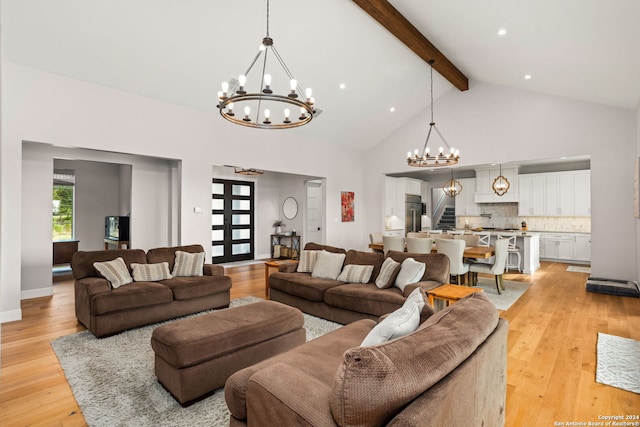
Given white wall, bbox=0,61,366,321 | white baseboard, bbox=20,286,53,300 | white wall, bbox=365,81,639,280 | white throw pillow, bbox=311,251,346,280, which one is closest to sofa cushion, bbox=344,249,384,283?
white throw pillow, bbox=311,251,346,280

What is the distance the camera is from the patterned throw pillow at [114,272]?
403 centimetres

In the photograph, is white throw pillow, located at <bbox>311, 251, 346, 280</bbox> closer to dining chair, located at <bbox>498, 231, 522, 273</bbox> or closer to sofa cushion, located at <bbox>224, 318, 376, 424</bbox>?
sofa cushion, located at <bbox>224, 318, 376, 424</bbox>

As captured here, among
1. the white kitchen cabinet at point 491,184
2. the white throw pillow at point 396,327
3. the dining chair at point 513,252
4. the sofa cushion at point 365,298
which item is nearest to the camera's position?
the white throw pillow at point 396,327

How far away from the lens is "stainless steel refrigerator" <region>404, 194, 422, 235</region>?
9992mm

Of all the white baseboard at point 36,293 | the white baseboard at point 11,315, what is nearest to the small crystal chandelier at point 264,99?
the white baseboard at point 11,315

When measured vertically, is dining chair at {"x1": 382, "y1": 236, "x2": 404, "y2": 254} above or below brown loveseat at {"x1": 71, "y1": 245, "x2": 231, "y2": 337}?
above

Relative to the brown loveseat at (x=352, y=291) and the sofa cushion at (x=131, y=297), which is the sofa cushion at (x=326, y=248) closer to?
the brown loveseat at (x=352, y=291)

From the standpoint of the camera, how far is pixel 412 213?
33.8 feet

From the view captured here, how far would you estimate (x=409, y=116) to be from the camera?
8.36 meters

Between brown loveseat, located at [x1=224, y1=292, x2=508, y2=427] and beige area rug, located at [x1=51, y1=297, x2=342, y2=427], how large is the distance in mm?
701

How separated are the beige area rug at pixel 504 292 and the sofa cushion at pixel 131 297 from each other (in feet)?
14.2

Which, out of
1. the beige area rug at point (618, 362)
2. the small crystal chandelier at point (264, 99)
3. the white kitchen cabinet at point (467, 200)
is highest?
the small crystal chandelier at point (264, 99)

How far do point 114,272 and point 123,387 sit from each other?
176 centimetres

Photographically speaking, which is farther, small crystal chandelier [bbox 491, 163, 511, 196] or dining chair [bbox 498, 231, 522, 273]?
small crystal chandelier [bbox 491, 163, 511, 196]
